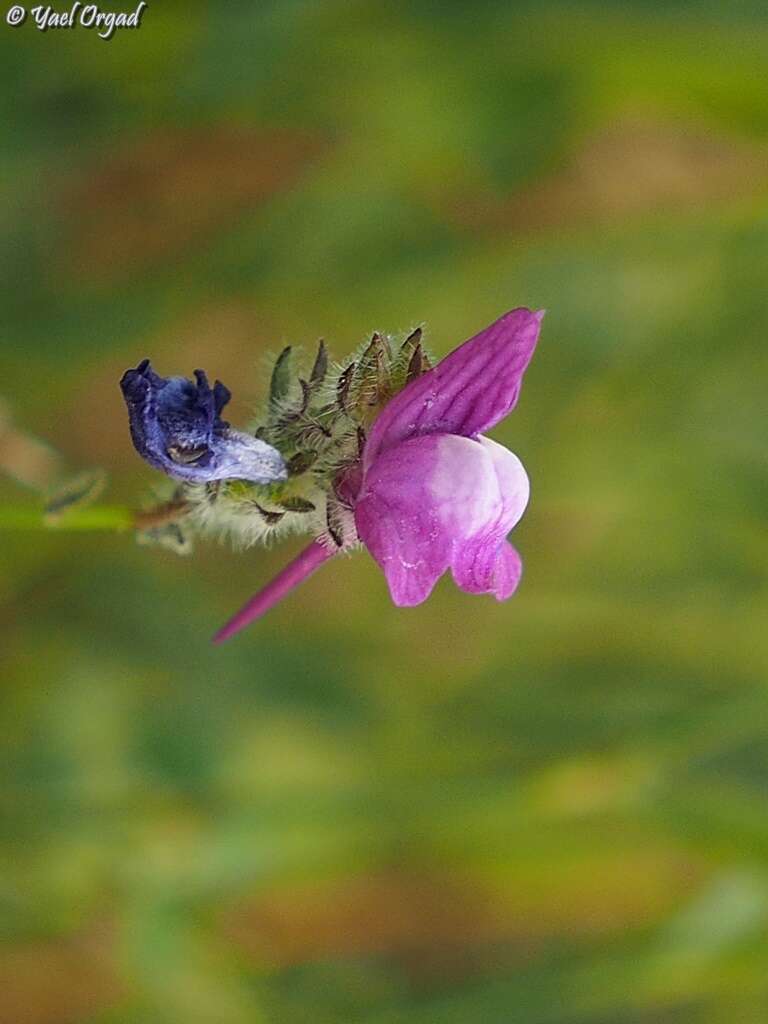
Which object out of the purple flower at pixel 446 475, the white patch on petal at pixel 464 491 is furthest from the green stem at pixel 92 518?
the white patch on petal at pixel 464 491

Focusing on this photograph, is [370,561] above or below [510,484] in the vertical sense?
above

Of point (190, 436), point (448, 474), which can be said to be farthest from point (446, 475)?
point (190, 436)

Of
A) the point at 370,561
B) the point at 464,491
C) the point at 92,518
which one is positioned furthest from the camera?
the point at 370,561

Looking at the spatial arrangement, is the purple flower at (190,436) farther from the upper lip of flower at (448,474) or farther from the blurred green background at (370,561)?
the blurred green background at (370,561)

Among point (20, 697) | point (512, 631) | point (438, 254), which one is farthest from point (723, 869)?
point (20, 697)

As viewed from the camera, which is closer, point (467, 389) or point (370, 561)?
point (467, 389)

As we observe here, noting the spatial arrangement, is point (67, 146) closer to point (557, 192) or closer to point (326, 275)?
point (326, 275)

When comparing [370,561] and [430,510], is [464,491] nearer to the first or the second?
[430,510]
